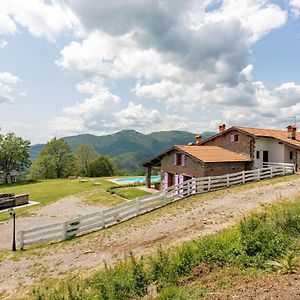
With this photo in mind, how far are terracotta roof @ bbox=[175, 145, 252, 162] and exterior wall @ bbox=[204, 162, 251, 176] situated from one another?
393 millimetres

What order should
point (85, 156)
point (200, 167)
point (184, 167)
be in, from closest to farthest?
point (200, 167)
point (184, 167)
point (85, 156)

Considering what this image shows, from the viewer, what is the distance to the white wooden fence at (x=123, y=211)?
15750 millimetres

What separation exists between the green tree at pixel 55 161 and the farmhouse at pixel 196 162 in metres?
43.7

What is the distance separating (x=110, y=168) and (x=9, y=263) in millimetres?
64579

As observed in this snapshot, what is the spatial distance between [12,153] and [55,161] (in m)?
11.4

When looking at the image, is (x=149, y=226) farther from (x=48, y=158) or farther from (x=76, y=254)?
(x=48, y=158)

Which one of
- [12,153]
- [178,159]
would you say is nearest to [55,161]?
[12,153]

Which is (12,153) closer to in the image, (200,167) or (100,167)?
(100,167)

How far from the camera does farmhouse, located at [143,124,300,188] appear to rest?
1039 inches

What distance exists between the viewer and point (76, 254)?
13.2 metres

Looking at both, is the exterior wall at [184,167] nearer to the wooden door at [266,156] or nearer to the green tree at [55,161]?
the wooden door at [266,156]

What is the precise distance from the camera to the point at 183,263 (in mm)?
8445

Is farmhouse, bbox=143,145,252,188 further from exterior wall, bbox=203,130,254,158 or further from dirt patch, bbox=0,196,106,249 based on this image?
dirt patch, bbox=0,196,106,249

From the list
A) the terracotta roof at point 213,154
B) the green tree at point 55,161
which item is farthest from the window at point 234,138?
the green tree at point 55,161
